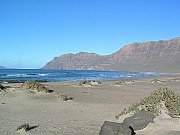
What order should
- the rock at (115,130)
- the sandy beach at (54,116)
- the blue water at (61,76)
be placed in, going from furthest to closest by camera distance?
the blue water at (61,76) → the sandy beach at (54,116) → the rock at (115,130)

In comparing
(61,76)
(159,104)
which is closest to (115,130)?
(159,104)

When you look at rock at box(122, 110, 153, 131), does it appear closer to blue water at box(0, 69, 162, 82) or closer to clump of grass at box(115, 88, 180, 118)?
clump of grass at box(115, 88, 180, 118)

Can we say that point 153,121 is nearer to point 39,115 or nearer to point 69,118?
point 69,118

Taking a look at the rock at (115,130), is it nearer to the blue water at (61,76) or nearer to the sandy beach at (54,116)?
the sandy beach at (54,116)

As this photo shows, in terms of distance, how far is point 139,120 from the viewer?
11.0m

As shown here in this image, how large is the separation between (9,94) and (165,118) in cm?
1292

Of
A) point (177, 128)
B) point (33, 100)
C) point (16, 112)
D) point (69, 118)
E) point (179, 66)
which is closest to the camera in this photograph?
point (177, 128)

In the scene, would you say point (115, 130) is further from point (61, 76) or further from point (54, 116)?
point (61, 76)

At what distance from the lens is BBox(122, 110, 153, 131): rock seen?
425 inches

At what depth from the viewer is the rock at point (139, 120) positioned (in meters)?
10.8

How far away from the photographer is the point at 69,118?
13.9m

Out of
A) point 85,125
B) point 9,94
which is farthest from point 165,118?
point 9,94

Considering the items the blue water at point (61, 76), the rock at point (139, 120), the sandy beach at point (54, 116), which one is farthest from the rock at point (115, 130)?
the blue water at point (61, 76)

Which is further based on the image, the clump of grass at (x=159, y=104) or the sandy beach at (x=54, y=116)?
the clump of grass at (x=159, y=104)
